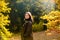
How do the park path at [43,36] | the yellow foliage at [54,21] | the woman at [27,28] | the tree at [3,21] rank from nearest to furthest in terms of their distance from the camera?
the woman at [27,28] → the tree at [3,21] → the yellow foliage at [54,21] → the park path at [43,36]

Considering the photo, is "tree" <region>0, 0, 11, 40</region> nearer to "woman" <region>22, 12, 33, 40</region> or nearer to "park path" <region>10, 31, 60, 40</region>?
"woman" <region>22, 12, 33, 40</region>

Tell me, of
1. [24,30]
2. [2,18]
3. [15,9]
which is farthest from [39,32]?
[24,30]

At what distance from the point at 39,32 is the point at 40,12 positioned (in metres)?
1.57

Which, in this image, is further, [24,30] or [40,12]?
[40,12]

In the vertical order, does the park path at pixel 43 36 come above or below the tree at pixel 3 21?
below

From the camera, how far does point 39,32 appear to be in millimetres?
16469

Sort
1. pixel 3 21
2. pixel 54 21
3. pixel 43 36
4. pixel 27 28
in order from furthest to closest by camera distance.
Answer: pixel 43 36 → pixel 54 21 → pixel 3 21 → pixel 27 28

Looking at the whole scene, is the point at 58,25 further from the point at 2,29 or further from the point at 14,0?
the point at 14,0

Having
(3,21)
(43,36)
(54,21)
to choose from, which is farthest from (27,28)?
(43,36)

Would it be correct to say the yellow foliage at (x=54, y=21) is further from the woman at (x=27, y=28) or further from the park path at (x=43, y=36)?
the park path at (x=43, y=36)

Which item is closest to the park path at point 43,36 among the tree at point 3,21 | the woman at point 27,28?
the tree at point 3,21

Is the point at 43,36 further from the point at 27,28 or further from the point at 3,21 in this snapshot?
the point at 27,28

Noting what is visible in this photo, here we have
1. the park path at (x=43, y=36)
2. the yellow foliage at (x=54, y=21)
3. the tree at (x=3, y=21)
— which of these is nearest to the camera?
the tree at (x=3, y=21)

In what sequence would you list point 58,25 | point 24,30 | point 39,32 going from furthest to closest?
point 39,32, point 58,25, point 24,30
